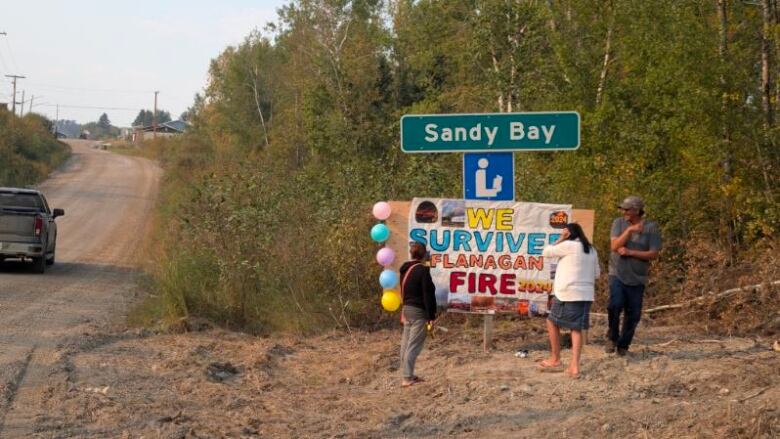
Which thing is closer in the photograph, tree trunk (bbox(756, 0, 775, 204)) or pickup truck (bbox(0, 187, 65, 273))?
A: tree trunk (bbox(756, 0, 775, 204))

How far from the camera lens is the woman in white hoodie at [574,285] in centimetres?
861

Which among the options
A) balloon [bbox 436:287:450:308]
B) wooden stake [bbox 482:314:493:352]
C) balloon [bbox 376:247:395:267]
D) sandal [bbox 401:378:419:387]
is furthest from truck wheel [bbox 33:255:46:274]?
sandal [bbox 401:378:419:387]

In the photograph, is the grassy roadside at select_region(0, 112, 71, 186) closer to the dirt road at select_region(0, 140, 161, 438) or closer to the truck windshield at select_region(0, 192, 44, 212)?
the dirt road at select_region(0, 140, 161, 438)

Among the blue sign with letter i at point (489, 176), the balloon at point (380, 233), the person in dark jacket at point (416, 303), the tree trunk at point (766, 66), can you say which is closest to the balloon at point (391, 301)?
the person in dark jacket at point (416, 303)

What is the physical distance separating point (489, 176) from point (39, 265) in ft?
42.8

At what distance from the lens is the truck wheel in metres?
19.7

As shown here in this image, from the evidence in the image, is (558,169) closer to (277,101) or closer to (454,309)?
(454,309)

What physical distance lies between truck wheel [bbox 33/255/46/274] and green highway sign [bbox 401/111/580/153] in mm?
12234

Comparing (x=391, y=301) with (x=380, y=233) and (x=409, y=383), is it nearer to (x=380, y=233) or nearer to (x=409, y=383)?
(x=409, y=383)

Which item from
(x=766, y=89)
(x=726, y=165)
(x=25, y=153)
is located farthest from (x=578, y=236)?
(x=25, y=153)

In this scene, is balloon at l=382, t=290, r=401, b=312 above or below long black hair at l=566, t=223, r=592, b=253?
below

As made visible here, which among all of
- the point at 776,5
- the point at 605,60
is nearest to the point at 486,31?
the point at 605,60

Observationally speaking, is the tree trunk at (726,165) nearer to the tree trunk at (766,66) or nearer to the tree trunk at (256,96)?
the tree trunk at (766,66)

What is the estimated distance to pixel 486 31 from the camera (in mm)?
23797
